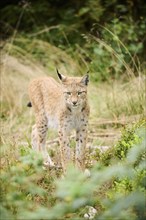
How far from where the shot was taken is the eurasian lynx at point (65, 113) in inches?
237

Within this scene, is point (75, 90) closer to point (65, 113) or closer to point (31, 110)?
point (65, 113)

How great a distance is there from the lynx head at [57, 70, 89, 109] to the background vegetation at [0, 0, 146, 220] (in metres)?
0.48

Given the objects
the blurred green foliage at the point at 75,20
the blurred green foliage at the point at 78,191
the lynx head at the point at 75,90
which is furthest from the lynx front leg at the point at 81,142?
the blurred green foliage at the point at 75,20

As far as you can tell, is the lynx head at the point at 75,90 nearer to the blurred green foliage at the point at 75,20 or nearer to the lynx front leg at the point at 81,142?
the lynx front leg at the point at 81,142

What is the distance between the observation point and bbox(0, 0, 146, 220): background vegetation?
3.44 m

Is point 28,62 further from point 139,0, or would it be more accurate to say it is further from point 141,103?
point 141,103

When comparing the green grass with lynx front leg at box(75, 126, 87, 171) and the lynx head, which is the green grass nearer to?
lynx front leg at box(75, 126, 87, 171)

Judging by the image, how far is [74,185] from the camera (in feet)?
8.76

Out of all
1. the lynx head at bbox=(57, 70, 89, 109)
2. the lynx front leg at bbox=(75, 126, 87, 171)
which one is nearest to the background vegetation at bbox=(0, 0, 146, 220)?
the lynx front leg at bbox=(75, 126, 87, 171)

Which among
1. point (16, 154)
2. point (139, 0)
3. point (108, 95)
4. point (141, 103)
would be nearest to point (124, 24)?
point (139, 0)

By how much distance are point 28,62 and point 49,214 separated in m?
7.83

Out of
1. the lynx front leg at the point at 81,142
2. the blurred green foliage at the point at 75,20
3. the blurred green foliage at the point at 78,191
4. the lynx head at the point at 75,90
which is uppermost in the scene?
the blurred green foliage at the point at 75,20

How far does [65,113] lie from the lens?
20.4 ft

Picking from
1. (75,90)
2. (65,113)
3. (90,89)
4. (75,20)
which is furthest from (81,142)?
(75,20)
